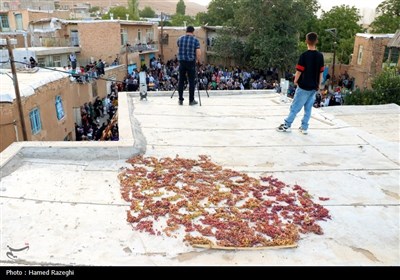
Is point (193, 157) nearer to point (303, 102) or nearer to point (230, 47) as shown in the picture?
point (303, 102)

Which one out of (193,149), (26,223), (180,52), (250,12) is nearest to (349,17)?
(250,12)

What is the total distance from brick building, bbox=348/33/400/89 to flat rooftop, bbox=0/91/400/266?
71.1ft

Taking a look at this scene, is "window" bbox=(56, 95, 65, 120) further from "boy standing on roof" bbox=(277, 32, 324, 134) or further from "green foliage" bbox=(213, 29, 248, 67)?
"green foliage" bbox=(213, 29, 248, 67)

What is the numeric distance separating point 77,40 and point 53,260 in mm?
32721

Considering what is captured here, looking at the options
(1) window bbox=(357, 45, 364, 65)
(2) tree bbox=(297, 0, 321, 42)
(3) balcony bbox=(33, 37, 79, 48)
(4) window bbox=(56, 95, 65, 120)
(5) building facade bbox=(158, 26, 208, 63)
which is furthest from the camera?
(5) building facade bbox=(158, 26, 208, 63)

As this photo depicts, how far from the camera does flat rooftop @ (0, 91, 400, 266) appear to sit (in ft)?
9.64

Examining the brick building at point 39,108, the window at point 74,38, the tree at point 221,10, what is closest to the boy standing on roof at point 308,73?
the brick building at point 39,108

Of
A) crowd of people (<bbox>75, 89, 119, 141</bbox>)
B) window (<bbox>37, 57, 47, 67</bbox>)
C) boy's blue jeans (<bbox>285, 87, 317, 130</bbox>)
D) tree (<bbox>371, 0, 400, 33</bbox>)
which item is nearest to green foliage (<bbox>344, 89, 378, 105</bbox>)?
crowd of people (<bbox>75, 89, 119, 141</bbox>)

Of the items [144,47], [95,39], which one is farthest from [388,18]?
[95,39]

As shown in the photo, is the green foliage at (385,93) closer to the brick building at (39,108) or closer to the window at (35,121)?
the brick building at (39,108)

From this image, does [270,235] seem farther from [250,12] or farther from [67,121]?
[250,12]

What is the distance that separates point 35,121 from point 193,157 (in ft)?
28.8

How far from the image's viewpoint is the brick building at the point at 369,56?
26297 millimetres

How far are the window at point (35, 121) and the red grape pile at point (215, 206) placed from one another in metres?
8.36
